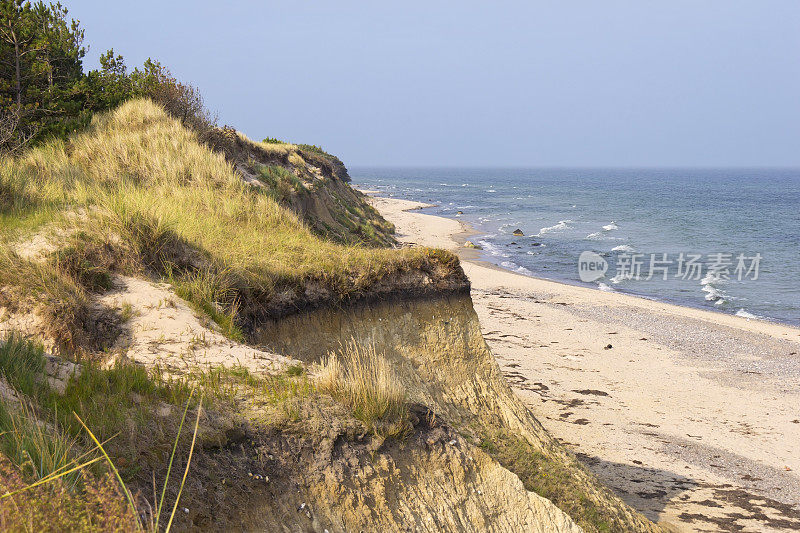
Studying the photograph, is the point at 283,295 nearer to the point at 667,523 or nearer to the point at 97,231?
the point at 97,231

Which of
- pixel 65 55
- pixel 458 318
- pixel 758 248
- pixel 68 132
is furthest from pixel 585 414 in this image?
pixel 758 248

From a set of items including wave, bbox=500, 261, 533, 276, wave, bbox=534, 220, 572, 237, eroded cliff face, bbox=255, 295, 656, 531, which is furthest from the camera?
wave, bbox=534, 220, 572, 237

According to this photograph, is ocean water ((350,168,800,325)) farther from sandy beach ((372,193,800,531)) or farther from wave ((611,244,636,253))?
sandy beach ((372,193,800,531))

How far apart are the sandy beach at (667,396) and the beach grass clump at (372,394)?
6976 millimetres

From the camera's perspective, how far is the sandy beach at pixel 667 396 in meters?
11.6

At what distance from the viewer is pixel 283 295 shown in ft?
28.1

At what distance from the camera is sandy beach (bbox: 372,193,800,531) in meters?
11.6

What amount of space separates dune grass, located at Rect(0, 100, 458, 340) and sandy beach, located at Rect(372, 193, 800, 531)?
6590 mm

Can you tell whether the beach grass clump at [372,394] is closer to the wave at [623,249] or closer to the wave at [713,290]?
the wave at [713,290]

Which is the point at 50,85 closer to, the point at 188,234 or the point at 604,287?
the point at 188,234

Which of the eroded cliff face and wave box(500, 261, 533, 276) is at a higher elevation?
the eroded cliff face

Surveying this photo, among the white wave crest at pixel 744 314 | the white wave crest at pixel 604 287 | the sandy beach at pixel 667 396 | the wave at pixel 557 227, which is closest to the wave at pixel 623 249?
the wave at pixel 557 227

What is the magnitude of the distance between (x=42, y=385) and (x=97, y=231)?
4358 mm

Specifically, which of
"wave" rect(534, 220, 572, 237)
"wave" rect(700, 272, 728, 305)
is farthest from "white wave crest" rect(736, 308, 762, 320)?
"wave" rect(534, 220, 572, 237)
